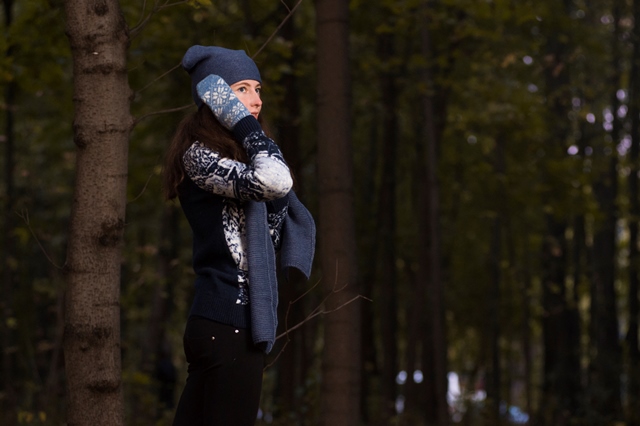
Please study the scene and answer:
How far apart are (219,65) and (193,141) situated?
33 centimetres

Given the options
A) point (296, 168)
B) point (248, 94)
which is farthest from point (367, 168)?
point (248, 94)

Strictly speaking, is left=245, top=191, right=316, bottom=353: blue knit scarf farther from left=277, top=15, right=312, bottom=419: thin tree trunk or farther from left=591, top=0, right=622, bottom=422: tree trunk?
left=591, top=0, right=622, bottom=422: tree trunk

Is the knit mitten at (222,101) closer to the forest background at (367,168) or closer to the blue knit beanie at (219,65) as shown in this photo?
the blue knit beanie at (219,65)

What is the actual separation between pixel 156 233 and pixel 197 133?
1889 cm

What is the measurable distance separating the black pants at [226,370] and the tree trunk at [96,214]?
0.59 metres

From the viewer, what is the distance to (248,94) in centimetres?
391

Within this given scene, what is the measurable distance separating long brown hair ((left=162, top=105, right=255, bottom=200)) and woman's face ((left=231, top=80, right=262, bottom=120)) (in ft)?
0.46

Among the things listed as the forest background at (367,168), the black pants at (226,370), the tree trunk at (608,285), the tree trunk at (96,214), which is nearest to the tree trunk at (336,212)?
the forest background at (367,168)

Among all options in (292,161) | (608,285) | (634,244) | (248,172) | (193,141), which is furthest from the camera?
(634,244)

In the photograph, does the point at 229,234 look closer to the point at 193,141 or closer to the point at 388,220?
the point at 193,141

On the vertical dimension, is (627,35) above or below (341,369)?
above

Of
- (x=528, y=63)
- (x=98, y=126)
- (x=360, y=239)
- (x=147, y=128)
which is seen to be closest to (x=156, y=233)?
(x=360, y=239)

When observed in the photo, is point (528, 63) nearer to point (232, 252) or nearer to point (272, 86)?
point (272, 86)

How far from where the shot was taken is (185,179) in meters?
3.87
